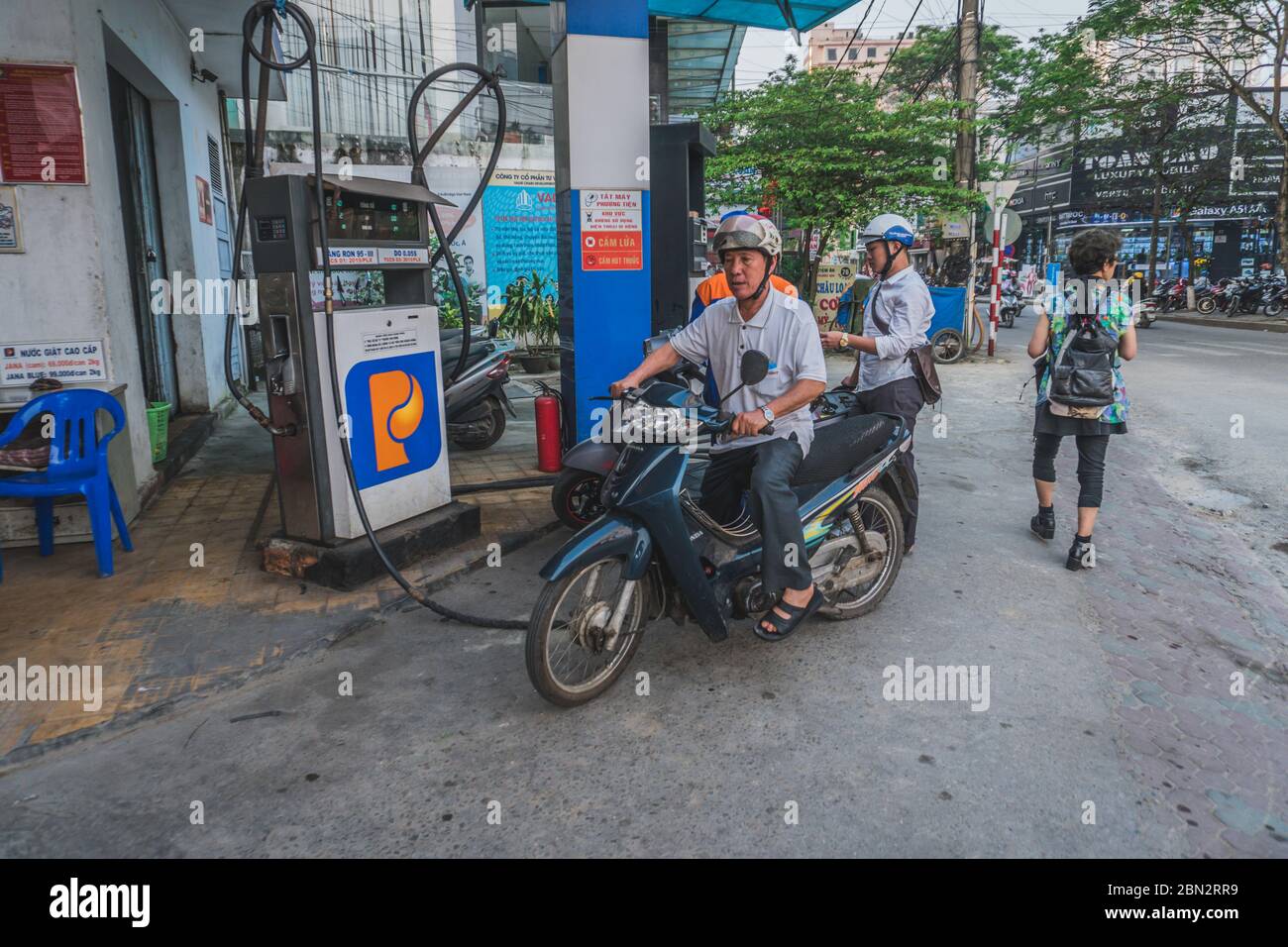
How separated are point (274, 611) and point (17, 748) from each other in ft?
4.09

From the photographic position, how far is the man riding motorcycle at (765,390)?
3.51 m

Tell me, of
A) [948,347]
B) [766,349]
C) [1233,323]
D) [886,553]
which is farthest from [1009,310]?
[766,349]

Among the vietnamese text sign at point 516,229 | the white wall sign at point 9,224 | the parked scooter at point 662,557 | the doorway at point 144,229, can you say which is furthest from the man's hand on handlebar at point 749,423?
the vietnamese text sign at point 516,229

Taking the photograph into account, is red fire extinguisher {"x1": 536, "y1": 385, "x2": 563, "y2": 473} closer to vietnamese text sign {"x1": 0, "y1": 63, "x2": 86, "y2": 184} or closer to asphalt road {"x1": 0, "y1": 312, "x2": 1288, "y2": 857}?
asphalt road {"x1": 0, "y1": 312, "x2": 1288, "y2": 857}

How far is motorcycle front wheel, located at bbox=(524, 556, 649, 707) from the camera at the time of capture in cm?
317

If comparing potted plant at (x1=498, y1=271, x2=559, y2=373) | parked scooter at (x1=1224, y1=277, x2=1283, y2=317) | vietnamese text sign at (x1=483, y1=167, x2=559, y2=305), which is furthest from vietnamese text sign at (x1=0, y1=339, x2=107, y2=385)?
parked scooter at (x1=1224, y1=277, x2=1283, y2=317)

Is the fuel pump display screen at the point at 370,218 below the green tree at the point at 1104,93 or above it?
below

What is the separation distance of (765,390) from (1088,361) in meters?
2.22

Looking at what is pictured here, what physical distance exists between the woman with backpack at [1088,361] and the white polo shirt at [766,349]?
192 cm

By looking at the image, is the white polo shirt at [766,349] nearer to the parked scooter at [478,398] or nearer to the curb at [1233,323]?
the parked scooter at [478,398]

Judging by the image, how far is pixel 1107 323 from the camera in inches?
191

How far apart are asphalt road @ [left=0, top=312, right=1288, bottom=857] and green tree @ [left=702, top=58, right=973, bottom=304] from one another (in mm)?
12614

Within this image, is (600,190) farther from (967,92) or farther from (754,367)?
(967,92)
